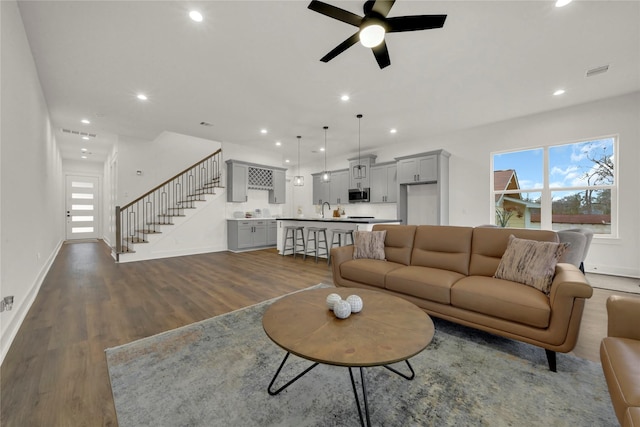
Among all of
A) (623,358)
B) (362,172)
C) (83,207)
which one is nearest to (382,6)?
(623,358)

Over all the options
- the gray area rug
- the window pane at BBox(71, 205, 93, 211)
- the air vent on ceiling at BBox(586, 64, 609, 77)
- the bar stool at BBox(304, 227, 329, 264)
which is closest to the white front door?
the window pane at BBox(71, 205, 93, 211)

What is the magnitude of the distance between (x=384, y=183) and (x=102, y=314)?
6.44 metres

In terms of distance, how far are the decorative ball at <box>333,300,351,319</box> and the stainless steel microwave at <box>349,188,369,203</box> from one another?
20.1 feet

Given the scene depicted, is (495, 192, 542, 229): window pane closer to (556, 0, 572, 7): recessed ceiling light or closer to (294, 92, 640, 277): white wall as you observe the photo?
(294, 92, 640, 277): white wall

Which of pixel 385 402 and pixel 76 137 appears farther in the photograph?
pixel 76 137

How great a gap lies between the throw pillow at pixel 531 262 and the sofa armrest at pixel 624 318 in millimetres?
634

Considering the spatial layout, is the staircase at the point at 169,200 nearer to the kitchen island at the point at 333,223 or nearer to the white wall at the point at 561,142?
the kitchen island at the point at 333,223

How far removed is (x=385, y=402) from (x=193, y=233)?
636cm

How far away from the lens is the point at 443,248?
291cm

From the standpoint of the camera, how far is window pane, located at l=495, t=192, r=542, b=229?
5.19 metres

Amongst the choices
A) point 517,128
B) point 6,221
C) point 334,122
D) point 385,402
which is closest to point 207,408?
point 385,402

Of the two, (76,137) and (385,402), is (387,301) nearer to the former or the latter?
(385,402)

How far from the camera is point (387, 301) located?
183 cm

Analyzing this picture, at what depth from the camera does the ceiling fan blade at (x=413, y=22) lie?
2035 millimetres
